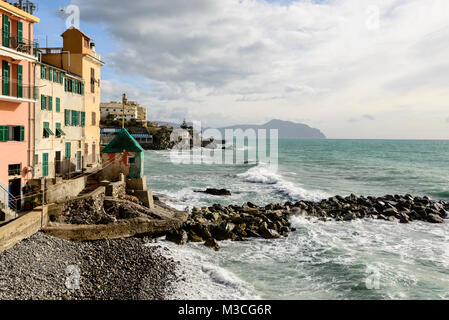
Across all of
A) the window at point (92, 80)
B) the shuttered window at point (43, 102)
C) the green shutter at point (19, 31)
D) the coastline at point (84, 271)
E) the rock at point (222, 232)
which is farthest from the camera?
the window at point (92, 80)

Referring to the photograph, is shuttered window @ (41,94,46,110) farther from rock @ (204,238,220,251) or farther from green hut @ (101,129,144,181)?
rock @ (204,238,220,251)

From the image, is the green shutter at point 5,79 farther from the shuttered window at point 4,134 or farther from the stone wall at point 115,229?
the stone wall at point 115,229

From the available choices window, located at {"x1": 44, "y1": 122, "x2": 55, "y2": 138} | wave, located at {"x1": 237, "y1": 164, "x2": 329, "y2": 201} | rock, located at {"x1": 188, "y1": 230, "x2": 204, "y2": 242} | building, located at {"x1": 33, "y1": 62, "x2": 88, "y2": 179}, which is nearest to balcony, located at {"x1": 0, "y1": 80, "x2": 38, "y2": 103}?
building, located at {"x1": 33, "y1": 62, "x2": 88, "y2": 179}

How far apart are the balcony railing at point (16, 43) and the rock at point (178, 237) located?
493 inches

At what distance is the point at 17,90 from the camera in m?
16.8

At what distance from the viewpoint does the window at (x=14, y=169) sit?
1660 centimetres

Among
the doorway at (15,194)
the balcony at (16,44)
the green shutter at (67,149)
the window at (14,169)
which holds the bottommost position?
the doorway at (15,194)

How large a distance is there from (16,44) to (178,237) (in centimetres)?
1313

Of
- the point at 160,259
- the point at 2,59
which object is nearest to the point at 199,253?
→ the point at 160,259

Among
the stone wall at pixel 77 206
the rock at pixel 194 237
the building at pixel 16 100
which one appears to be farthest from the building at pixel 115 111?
the rock at pixel 194 237
